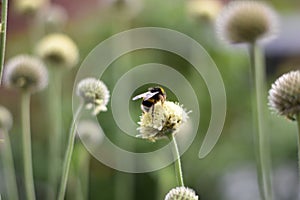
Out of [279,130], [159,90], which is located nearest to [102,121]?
[279,130]

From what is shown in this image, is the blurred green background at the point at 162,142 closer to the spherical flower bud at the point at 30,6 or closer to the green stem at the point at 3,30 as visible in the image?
the spherical flower bud at the point at 30,6

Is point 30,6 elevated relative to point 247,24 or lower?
elevated

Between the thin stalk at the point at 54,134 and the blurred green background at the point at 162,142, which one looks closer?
the thin stalk at the point at 54,134

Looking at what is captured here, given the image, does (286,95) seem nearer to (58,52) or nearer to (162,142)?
(58,52)

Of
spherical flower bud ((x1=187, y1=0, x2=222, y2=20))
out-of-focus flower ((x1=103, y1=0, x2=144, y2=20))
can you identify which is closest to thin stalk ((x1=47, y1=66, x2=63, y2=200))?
out-of-focus flower ((x1=103, y1=0, x2=144, y2=20))

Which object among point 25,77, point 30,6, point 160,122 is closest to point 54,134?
point 25,77

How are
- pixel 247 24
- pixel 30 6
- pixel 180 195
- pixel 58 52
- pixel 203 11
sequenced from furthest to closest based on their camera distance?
pixel 203 11, pixel 30 6, pixel 58 52, pixel 247 24, pixel 180 195

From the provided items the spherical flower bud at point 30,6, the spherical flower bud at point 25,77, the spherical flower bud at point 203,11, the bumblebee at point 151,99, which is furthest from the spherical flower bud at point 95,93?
the spherical flower bud at point 203,11

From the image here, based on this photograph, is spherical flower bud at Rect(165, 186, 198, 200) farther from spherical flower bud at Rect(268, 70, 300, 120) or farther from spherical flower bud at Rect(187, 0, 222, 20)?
spherical flower bud at Rect(187, 0, 222, 20)
